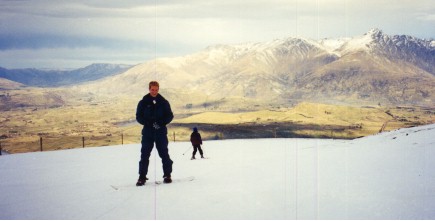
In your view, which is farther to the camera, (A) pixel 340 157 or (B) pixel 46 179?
(A) pixel 340 157

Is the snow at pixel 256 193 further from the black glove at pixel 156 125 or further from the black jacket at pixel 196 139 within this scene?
the black jacket at pixel 196 139

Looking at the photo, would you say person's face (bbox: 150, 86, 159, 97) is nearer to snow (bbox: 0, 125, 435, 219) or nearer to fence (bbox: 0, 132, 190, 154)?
snow (bbox: 0, 125, 435, 219)

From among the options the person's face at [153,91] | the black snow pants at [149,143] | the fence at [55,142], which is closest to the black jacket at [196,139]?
the black snow pants at [149,143]

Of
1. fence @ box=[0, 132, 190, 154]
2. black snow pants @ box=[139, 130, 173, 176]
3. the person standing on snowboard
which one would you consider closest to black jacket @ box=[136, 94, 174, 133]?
the person standing on snowboard

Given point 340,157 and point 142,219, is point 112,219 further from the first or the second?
point 340,157

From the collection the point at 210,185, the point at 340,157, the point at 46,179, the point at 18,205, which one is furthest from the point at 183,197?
the point at 340,157

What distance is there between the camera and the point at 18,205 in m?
6.26

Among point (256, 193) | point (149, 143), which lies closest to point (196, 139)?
point (149, 143)

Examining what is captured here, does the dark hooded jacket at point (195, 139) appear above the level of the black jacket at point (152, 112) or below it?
below

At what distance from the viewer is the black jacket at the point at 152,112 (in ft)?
24.5

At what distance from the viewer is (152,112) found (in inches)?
295

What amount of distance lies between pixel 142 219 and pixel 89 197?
1905 millimetres

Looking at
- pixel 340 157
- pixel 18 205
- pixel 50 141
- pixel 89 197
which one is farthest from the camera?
pixel 50 141

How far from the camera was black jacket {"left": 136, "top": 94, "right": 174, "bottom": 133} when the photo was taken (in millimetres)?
7477
